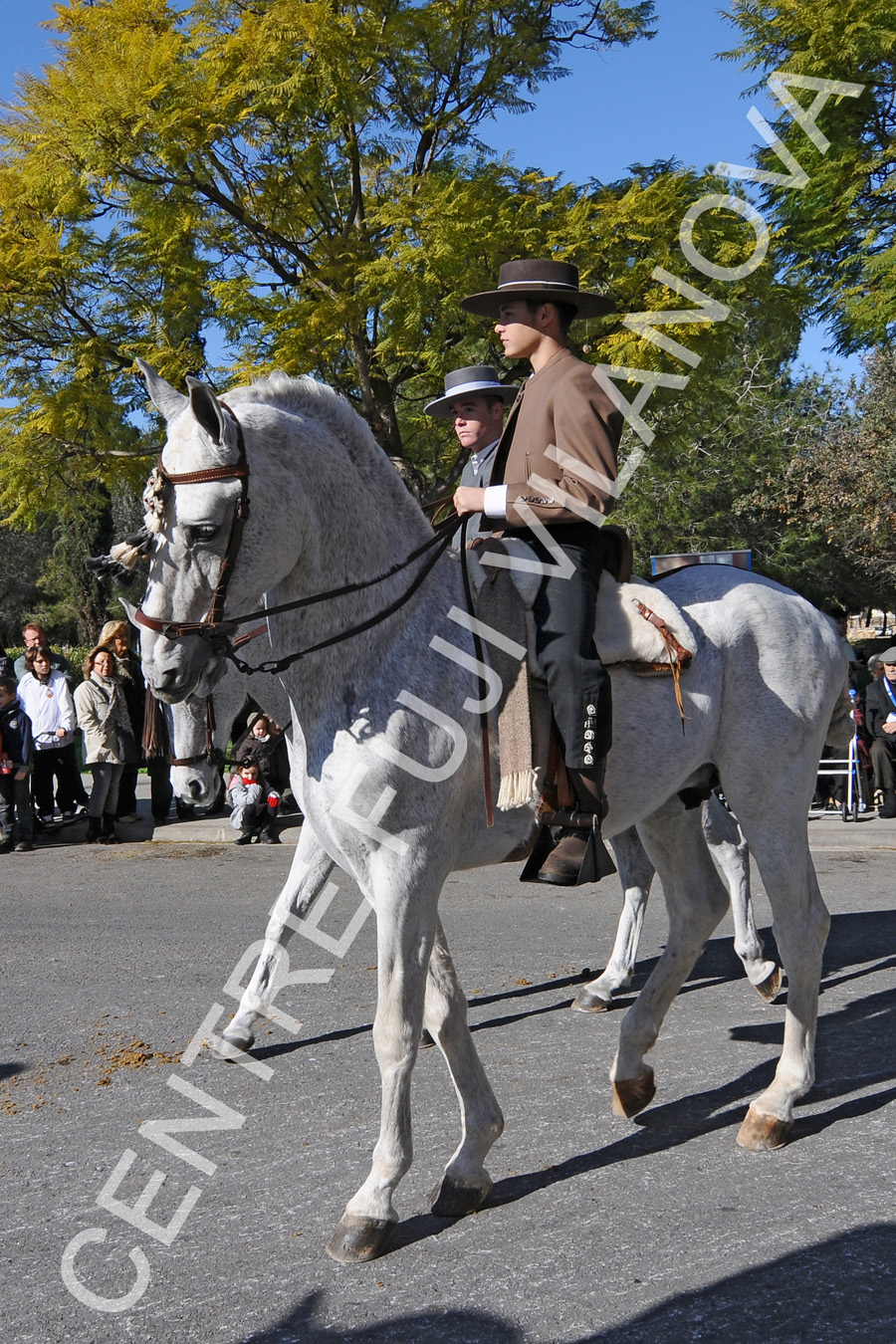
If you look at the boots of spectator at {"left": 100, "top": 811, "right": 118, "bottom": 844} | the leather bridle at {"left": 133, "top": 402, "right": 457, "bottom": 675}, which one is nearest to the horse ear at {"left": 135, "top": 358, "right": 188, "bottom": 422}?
the leather bridle at {"left": 133, "top": 402, "right": 457, "bottom": 675}

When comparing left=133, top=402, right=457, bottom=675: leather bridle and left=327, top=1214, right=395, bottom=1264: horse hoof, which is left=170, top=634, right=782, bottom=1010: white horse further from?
left=327, top=1214, right=395, bottom=1264: horse hoof

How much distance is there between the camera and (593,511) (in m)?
3.78

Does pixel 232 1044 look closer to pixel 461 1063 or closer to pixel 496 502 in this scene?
pixel 461 1063

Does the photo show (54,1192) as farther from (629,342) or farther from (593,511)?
(629,342)

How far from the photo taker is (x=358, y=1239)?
132 inches

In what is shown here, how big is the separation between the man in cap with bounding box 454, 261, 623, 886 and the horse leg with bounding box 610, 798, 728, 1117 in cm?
78

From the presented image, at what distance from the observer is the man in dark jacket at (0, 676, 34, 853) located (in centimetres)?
1199

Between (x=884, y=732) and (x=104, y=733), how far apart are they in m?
8.45

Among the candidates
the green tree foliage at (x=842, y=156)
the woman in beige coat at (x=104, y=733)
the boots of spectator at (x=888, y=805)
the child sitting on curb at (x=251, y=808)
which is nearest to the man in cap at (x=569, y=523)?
the child sitting on curb at (x=251, y=808)

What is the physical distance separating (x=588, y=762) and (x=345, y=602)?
0.92 metres

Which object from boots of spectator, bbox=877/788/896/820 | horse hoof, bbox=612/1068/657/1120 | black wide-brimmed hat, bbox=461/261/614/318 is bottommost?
horse hoof, bbox=612/1068/657/1120

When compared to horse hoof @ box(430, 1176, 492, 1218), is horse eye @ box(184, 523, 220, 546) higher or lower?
higher

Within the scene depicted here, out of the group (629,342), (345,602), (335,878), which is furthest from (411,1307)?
(629,342)

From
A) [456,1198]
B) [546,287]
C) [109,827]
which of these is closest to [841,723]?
[546,287]
